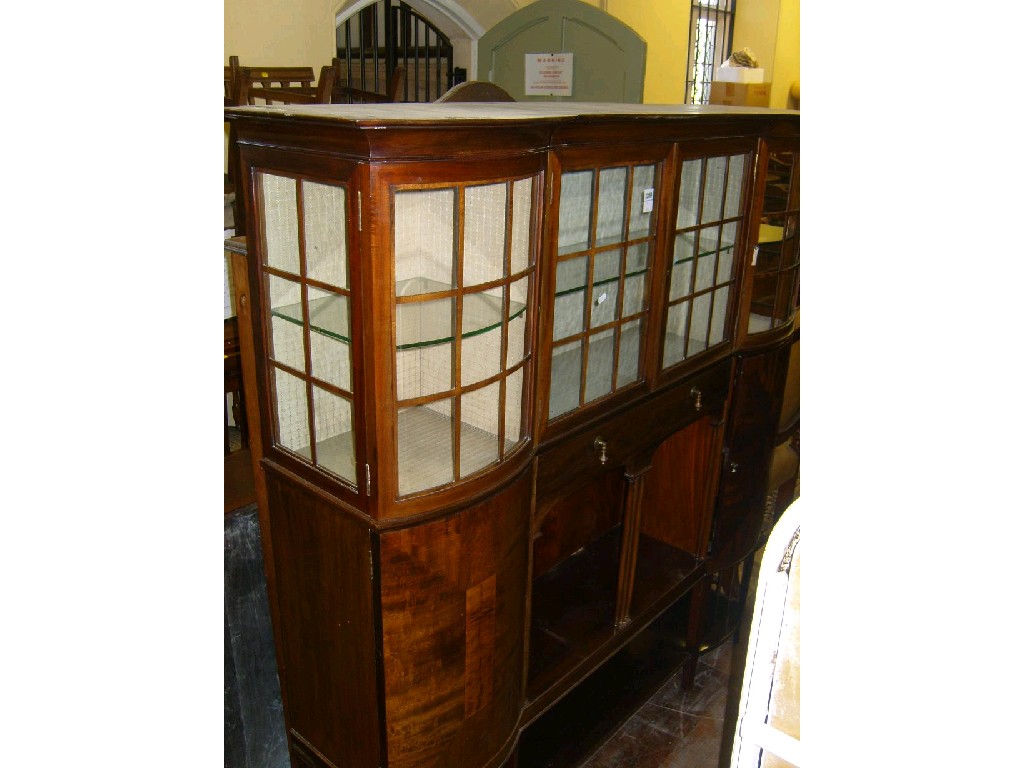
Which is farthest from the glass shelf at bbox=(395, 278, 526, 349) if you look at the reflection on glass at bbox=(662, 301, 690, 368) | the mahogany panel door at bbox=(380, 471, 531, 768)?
the reflection on glass at bbox=(662, 301, 690, 368)

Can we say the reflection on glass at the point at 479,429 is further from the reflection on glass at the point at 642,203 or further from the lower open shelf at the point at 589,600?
the lower open shelf at the point at 589,600

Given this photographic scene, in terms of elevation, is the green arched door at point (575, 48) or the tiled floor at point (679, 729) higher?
the green arched door at point (575, 48)

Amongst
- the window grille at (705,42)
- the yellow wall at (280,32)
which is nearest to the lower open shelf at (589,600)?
the yellow wall at (280,32)

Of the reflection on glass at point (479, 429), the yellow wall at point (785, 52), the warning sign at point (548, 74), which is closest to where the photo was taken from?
the reflection on glass at point (479, 429)

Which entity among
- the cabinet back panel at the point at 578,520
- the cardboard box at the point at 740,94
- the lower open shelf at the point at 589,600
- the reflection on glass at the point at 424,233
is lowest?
the lower open shelf at the point at 589,600

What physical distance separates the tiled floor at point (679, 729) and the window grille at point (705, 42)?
4.38 metres

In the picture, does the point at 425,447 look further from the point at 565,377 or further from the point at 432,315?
the point at 565,377

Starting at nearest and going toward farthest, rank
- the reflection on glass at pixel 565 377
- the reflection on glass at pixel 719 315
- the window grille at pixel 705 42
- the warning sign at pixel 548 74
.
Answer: the reflection on glass at pixel 565 377
the reflection on glass at pixel 719 315
the warning sign at pixel 548 74
the window grille at pixel 705 42

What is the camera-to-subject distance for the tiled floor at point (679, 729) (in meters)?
2.63

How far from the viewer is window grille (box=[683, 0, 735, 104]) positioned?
6.04 meters

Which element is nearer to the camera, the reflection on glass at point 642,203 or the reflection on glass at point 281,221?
the reflection on glass at point 281,221

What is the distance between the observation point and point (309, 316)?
142 cm
